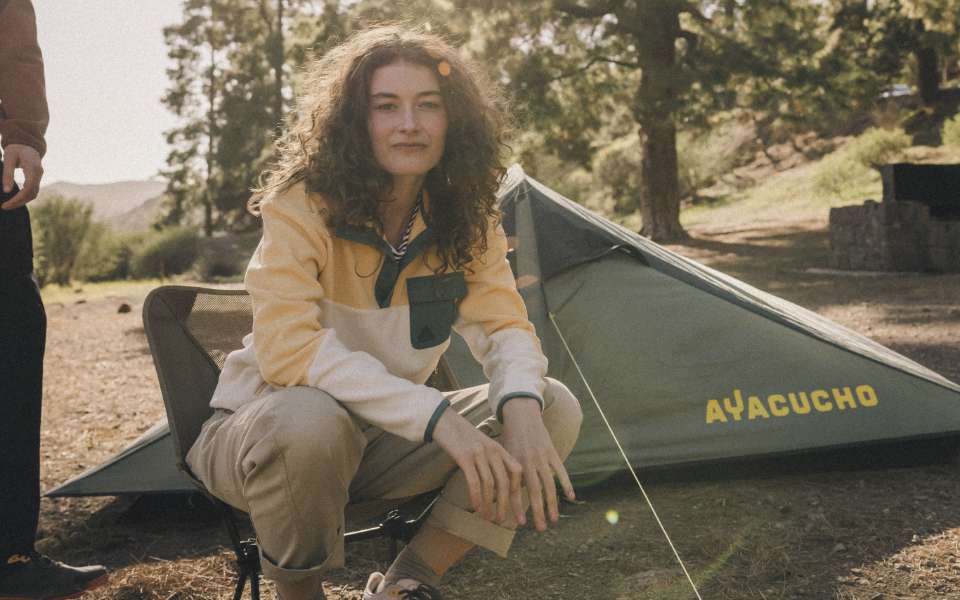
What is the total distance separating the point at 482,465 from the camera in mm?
1583

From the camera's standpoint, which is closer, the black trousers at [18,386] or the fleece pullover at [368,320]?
the fleece pullover at [368,320]

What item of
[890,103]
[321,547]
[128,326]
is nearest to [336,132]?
[321,547]

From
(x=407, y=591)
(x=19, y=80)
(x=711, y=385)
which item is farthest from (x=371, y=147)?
(x=711, y=385)

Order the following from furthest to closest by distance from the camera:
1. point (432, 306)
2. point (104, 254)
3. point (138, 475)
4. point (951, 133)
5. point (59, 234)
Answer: point (104, 254)
point (59, 234)
point (951, 133)
point (138, 475)
point (432, 306)

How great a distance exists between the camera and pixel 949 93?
774 inches

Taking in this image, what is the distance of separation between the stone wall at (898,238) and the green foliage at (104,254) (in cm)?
1416

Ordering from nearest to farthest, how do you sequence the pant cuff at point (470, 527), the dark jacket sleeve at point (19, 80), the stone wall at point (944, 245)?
the pant cuff at point (470, 527) < the dark jacket sleeve at point (19, 80) < the stone wall at point (944, 245)

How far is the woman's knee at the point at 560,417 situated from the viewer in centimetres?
186

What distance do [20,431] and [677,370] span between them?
6.71 feet

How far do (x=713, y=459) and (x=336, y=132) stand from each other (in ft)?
5.80

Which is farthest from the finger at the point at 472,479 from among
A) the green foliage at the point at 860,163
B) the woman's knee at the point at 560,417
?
the green foliage at the point at 860,163

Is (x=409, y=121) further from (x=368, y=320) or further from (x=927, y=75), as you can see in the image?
(x=927, y=75)

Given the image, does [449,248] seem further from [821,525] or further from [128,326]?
[128,326]

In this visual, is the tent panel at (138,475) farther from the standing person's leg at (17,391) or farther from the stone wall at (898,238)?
the stone wall at (898,238)
